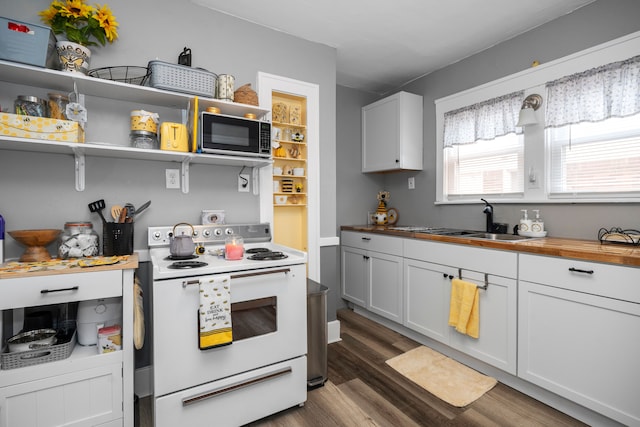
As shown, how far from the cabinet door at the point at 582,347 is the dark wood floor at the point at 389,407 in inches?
7.1

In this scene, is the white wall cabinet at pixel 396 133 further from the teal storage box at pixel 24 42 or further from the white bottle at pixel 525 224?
the teal storage box at pixel 24 42

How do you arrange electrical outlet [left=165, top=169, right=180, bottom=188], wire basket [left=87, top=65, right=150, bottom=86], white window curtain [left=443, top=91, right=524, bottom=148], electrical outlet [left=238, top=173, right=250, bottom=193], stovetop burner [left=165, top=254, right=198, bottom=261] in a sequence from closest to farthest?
stovetop burner [left=165, top=254, right=198, bottom=261] → wire basket [left=87, top=65, right=150, bottom=86] → electrical outlet [left=165, top=169, right=180, bottom=188] → electrical outlet [left=238, top=173, right=250, bottom=193] → white window curtain [left=443, top=91, right=524, bottom=148]

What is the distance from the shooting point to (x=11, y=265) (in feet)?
4.75

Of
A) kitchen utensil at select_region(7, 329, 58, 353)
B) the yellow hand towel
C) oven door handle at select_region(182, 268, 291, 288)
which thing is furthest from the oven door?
the yellow hand towel

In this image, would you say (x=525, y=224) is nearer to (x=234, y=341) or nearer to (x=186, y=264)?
(x=234, y=341)

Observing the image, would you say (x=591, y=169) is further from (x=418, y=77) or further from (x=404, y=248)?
(x=418, y=77)

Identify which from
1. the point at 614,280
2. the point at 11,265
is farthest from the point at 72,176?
the point at 614,280

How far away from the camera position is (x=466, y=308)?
218cm

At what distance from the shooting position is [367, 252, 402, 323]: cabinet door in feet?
9.18

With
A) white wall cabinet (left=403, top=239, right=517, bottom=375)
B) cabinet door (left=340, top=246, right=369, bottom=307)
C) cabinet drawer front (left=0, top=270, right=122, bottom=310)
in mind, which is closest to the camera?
cabinet drawer front (left=0, top=270, right=122, bottom=310)

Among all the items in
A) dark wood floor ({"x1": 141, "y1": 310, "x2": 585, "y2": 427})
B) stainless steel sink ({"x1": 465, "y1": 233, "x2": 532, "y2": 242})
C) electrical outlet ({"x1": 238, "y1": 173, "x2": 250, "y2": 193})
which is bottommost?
dark wood floor ({"x1": 141, "y1": 310, "x2": 585, "y2": 427})

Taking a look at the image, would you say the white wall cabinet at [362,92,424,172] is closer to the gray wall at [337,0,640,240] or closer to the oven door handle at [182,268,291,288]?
the gray wall at [337,0,640,240]

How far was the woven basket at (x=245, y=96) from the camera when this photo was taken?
2160mm

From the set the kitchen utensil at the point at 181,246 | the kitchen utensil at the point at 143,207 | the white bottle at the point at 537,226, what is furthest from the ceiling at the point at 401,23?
the kitchen utensil at the point at 181,246
